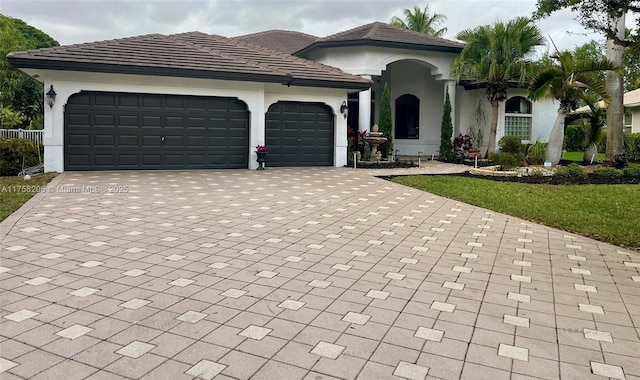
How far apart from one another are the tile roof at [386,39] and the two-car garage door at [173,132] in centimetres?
397

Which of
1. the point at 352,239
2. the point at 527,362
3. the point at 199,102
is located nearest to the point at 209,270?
the point at 352,239

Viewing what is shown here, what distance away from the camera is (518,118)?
22484 mm

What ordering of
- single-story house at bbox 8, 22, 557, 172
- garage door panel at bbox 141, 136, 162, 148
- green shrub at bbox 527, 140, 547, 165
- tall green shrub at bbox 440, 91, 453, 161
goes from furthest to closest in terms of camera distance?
tall green shrub at bbox 440, 91, 453, 161, green shrub at bbox 527, 140, 547, 165, garage door panel at bbox 141, 136, 162, 148, single-story house at bbox 8, 22, 557, 172

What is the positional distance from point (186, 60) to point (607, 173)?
13.5 m

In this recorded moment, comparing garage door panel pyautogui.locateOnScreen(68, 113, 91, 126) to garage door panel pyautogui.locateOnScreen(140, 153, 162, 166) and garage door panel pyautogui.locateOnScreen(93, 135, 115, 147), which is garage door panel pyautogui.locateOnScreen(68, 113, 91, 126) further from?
garage door panel pyautogui.locateOnScreen(140, 153, 162, 166)

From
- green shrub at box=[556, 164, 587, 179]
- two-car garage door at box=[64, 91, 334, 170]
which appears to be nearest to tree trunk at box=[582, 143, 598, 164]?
green shrub at box=[556, 164, 587, 179]

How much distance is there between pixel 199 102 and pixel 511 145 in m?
12.4

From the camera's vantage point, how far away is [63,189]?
10.5 m

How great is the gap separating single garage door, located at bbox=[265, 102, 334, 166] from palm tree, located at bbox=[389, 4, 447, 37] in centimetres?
2685

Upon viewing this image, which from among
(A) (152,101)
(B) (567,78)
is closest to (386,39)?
(B) (567,78)

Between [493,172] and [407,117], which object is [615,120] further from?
[407,117]

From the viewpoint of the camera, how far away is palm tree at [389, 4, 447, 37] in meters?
40.8

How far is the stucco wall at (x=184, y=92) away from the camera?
44.2 ft

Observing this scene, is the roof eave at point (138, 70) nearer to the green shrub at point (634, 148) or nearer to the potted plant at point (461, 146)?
the potted plant at point (461, 146)
